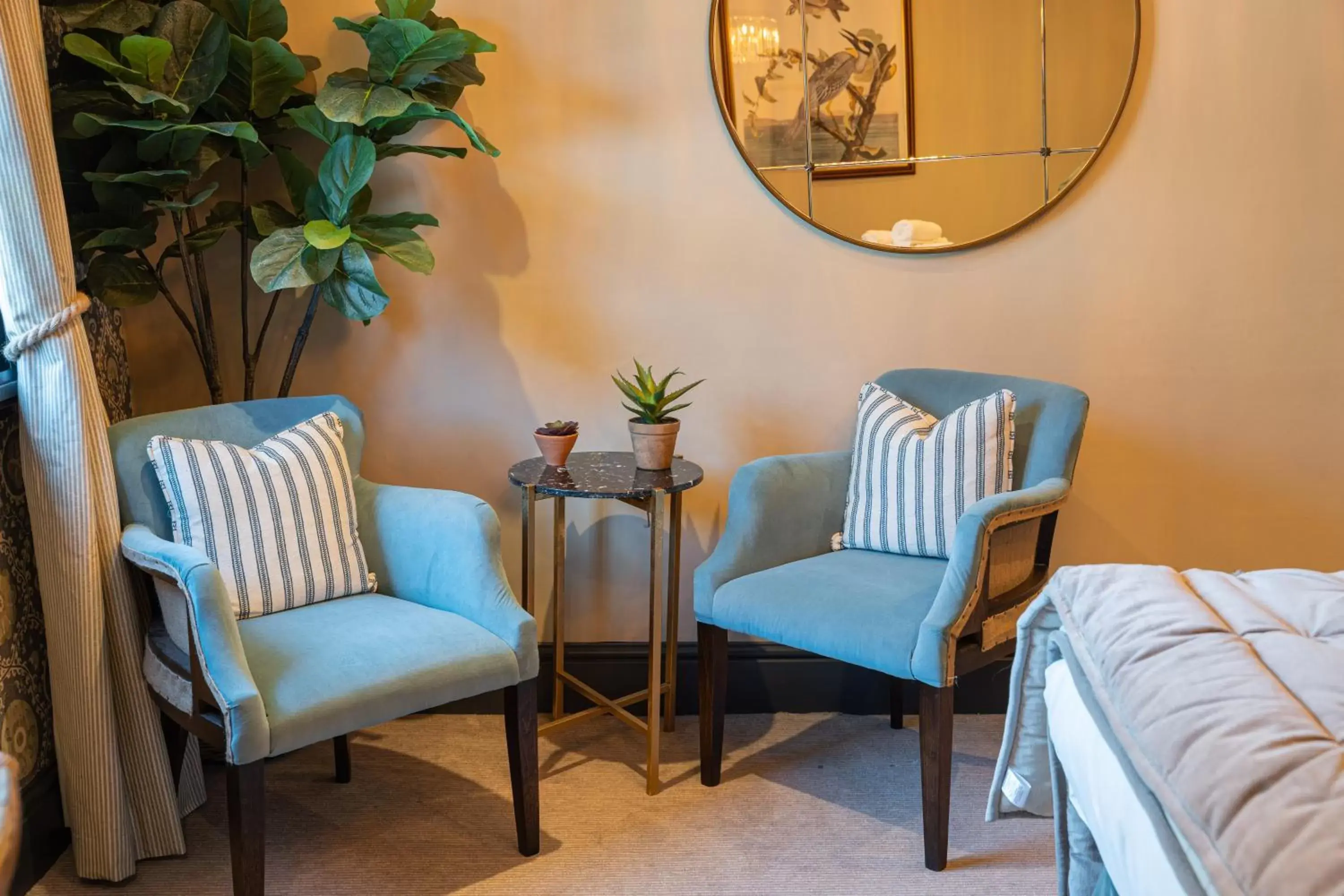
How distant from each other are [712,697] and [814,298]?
1.05 metres

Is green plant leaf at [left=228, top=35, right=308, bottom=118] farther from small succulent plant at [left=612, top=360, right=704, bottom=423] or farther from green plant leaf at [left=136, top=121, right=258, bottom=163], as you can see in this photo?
small succulent plant at [left=612, top=360, right=704, bottom=423]

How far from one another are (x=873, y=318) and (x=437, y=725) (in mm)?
1558

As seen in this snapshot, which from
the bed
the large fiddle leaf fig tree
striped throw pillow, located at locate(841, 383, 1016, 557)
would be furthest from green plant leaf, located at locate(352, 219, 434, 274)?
the bed

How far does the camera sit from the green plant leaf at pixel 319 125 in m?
2.50

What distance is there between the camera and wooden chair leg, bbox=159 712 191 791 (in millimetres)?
2385

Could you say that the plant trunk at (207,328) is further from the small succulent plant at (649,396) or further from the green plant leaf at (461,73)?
the small succulent plant at (649,396)

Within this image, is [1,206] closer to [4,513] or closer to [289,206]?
[4,513]

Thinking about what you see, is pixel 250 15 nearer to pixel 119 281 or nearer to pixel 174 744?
pixel 119 281

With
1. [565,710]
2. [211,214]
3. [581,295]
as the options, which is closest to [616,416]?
[581,295]

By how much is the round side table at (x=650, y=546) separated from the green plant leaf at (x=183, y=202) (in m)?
0.87

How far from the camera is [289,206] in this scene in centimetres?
285

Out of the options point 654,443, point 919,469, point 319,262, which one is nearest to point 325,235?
point 319,262

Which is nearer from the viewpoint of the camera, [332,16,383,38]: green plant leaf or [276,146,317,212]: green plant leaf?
[332,16,383,38]: green plant leaf

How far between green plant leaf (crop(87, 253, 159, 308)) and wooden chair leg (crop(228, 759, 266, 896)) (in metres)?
1.08
